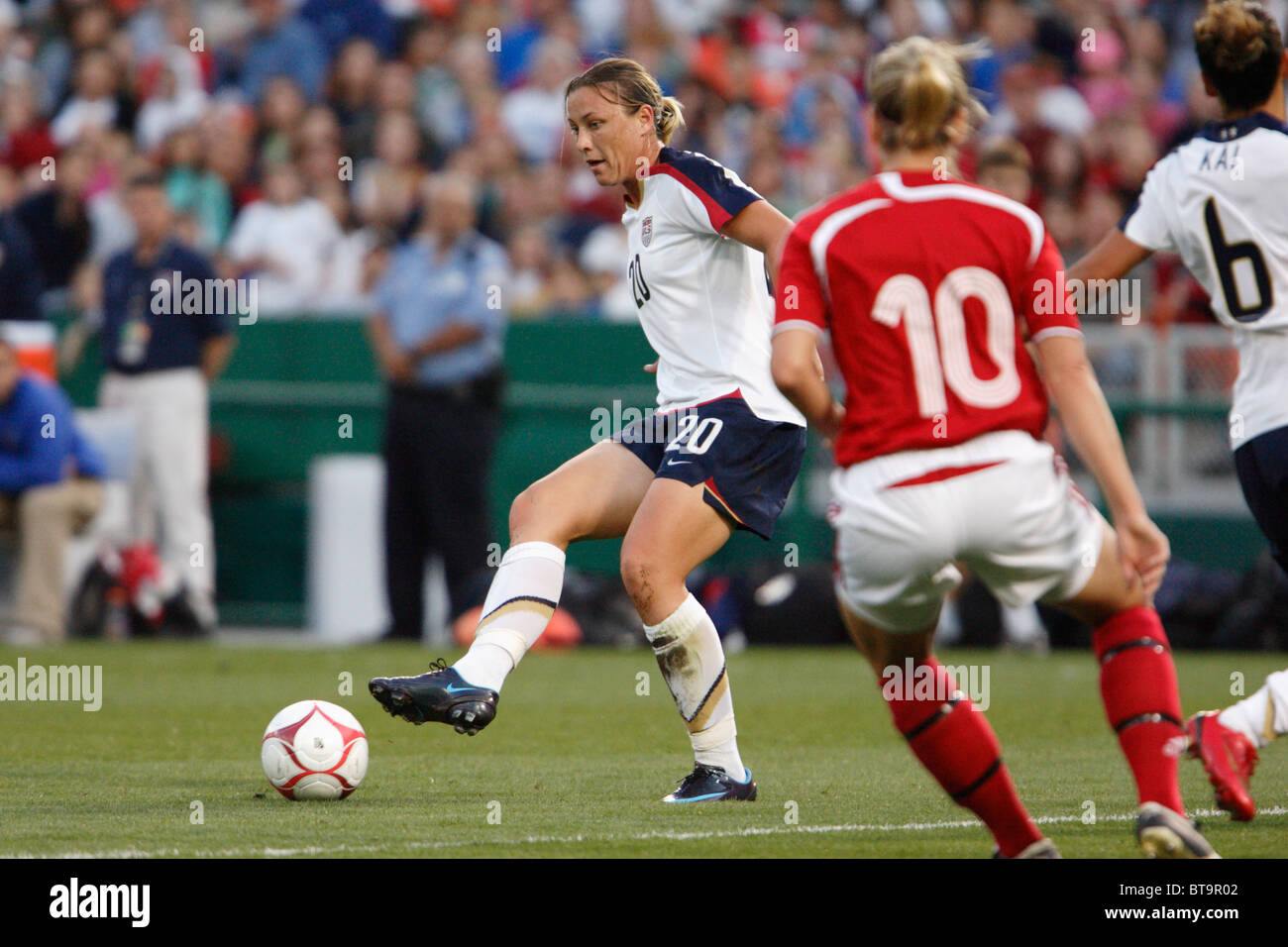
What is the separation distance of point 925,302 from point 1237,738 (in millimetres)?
2233

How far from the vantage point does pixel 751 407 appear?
253 inches

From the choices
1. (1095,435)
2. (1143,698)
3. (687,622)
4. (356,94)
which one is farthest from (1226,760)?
(356,94)

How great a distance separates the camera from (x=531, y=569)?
6230mm

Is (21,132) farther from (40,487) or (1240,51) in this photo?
(1240,51)

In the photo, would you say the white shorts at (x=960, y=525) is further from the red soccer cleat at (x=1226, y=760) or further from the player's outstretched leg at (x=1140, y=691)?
the red soccer cleat at (x=1226, y=760)

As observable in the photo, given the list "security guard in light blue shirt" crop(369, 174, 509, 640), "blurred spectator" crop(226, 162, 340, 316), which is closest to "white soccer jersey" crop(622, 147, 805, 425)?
"security guard in light blue shirt" crop(369, 174, 509, 640)

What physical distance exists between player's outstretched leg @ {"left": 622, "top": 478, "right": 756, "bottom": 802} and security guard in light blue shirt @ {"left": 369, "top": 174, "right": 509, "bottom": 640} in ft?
23.0

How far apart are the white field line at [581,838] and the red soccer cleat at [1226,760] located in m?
0.20

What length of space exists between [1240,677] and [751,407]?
Answer: 559cm

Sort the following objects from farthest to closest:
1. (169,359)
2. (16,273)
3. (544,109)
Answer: (544,109), (16,273), (169,359)

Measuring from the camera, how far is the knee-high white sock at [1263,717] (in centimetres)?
593

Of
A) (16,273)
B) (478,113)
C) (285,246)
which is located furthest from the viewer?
(478,113)

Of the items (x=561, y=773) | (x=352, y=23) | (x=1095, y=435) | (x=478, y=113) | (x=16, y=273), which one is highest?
(x=352, y=23)

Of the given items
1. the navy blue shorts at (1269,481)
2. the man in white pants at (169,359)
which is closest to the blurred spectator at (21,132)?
the man in white pants at (169,359)
